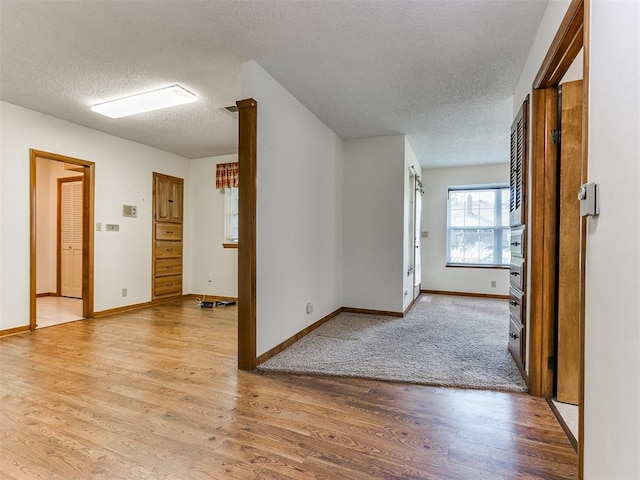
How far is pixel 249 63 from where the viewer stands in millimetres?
2631

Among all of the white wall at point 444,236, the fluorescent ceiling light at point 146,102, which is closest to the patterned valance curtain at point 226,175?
the fluorescent ceiling light at point 146,102

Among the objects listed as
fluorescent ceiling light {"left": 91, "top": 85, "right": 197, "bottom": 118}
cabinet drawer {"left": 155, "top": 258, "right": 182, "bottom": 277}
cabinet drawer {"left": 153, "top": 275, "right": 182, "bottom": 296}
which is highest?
fluorescent ceiling light {"left": 91, "top": 85, "right": 197, "bottom": 118}

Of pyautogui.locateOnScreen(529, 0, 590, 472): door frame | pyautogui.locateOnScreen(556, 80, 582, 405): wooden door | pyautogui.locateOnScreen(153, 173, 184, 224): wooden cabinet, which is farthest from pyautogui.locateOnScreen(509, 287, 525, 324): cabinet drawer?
pyautogui.locateOnScreen(153, 173, 184, 224): wooden cabinet

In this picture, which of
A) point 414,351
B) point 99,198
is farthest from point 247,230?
point 99,198

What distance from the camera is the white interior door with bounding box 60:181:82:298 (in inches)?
223

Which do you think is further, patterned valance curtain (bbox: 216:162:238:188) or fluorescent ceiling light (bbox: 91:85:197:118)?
patterned valance curtain (bbox: 216:162:238:188)

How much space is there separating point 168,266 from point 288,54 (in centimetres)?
421

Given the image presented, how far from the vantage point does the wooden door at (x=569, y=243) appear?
1997 mm

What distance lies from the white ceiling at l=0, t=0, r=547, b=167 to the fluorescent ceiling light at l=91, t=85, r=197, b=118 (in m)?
0.11

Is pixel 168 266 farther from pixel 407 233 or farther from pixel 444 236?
pixel 444 236

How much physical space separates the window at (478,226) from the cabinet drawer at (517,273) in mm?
3548

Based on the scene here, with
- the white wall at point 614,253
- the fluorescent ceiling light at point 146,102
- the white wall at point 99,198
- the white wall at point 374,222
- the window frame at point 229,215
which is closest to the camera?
the white wall at point 614,253

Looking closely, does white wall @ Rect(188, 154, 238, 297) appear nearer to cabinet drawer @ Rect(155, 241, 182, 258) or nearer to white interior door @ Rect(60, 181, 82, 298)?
cabinet drawer @ Rect(155, 241, 182, 258)

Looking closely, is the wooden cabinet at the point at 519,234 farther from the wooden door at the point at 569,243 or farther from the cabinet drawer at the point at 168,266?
the cabinet drawer at the point at 168,266
